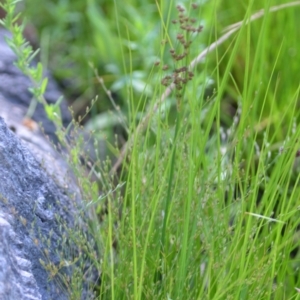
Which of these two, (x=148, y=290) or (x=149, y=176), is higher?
(x=149, y=176)

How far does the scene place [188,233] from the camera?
1.30m

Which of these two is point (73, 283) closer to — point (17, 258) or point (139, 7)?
point (17, 258)

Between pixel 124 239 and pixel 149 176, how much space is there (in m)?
0.18

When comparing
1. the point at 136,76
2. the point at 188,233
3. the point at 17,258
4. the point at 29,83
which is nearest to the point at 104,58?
the point at 136,76

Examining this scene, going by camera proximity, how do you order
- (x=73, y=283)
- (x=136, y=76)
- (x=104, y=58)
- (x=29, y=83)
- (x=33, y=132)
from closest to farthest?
(x=73, y=283), (x=33, y=132), (x=29, y=83), (x=136, y=76), (x=104, y=58)

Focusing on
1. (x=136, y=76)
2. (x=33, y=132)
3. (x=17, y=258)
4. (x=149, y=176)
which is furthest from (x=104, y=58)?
(x=17, y=258)

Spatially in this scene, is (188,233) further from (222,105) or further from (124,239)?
(222,105)

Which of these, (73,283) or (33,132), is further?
(33,132)

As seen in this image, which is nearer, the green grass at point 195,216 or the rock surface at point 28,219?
the rock surface at point 28,219

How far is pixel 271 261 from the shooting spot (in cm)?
123

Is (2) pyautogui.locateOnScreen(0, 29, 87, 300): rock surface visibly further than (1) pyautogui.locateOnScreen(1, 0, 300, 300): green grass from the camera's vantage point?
No

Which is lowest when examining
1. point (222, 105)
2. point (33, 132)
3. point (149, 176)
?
point (222, 105)

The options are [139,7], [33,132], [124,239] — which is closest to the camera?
[124,239]

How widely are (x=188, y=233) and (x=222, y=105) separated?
1437 mm
